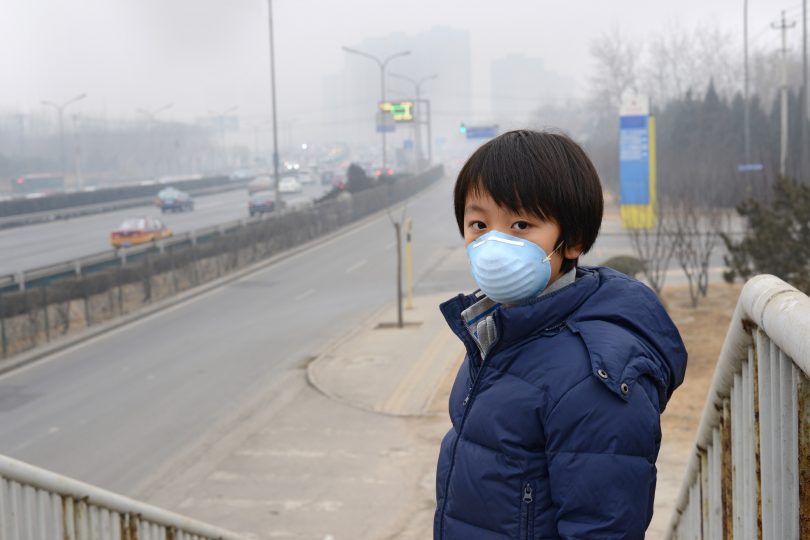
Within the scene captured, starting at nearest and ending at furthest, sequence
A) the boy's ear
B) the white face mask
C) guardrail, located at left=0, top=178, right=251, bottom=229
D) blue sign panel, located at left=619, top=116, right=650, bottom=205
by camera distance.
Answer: the white face mask, the boy's ear, guardrail, located at left=0, top=178, right=251, bottom=229, blue sign panel, located at left=619, top=116, right=650, bottom=205

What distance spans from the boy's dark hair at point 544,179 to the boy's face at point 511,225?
0.05 ft

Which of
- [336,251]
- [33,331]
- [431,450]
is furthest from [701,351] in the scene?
[336,251]

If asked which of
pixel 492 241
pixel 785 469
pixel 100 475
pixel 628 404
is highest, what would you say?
pixel 492 241

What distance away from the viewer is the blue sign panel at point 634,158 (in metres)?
31.6

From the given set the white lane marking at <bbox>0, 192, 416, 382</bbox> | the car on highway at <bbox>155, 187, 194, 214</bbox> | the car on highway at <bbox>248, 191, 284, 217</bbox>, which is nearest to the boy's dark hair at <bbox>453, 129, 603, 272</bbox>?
the white lane marking at <bbox>0, 192, 416, 382</bbox>

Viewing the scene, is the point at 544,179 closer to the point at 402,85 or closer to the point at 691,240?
the point at 691,240

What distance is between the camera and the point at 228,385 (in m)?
16.8

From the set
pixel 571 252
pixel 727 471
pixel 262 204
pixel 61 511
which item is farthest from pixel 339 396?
pixel 262 204

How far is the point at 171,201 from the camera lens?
4575 centimetres

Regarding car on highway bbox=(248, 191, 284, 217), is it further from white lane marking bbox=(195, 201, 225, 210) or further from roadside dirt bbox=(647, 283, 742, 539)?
roadside dirt bbox=(647, 283, 742, 539)

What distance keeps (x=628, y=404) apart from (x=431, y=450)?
10.9 m

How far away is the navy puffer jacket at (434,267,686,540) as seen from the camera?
80.0 inches

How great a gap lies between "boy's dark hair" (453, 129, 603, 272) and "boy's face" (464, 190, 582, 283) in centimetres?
1

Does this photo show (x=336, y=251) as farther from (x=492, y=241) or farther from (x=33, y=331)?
(x=492, y=241)
